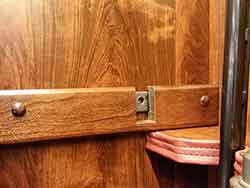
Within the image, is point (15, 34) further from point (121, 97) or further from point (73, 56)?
point (121, 97)

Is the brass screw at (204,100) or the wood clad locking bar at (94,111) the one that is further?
the brass screw at (204,100)

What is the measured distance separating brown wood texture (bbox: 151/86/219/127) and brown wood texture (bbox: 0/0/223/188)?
0.09 ft

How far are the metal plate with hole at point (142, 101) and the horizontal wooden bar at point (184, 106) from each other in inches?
0.5

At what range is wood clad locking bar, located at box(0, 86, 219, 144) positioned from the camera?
39cm

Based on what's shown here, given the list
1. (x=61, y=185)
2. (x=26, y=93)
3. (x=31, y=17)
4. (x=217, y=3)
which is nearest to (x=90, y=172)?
(x=61, y=185)

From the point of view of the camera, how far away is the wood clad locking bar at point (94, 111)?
0.39 meters

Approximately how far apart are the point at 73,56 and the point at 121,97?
0.11m

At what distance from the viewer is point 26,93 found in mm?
392

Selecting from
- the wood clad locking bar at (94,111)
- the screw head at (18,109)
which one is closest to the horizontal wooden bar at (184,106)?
the wood clad locking bar at (94,111)

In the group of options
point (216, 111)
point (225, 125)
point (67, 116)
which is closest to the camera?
point (225, 125)

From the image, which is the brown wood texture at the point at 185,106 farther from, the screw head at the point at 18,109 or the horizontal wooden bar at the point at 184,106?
the screw head at the point at 18,109

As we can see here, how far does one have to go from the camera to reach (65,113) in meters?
0.42

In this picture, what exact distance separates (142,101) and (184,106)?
0.09 meters

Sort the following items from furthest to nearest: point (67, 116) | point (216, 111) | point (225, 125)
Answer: point (216, 111) → point (67, 116) → point (225, 125)
